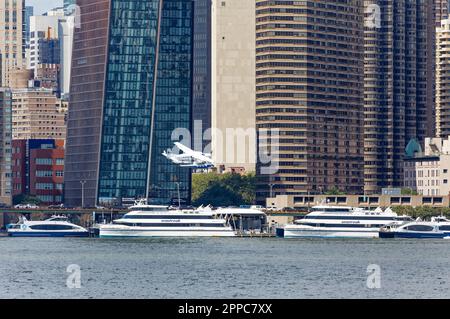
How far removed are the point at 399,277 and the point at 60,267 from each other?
123ft

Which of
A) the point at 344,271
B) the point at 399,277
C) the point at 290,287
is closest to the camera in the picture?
the point at 290,287

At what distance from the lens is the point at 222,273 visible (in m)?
134

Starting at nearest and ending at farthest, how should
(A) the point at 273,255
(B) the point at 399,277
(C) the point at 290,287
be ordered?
(C) the point at 290,287
(B) the point at 399,277
(A) the point at 273,255

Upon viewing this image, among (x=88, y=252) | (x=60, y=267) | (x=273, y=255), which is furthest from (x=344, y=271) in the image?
(x=88, y=252)

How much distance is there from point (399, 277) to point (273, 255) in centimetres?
5326

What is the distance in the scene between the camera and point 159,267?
146375 millimetres

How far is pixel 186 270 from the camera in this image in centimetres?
14000

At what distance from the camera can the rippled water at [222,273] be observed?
349 feet

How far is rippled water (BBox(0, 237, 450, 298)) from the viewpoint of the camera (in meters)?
106
